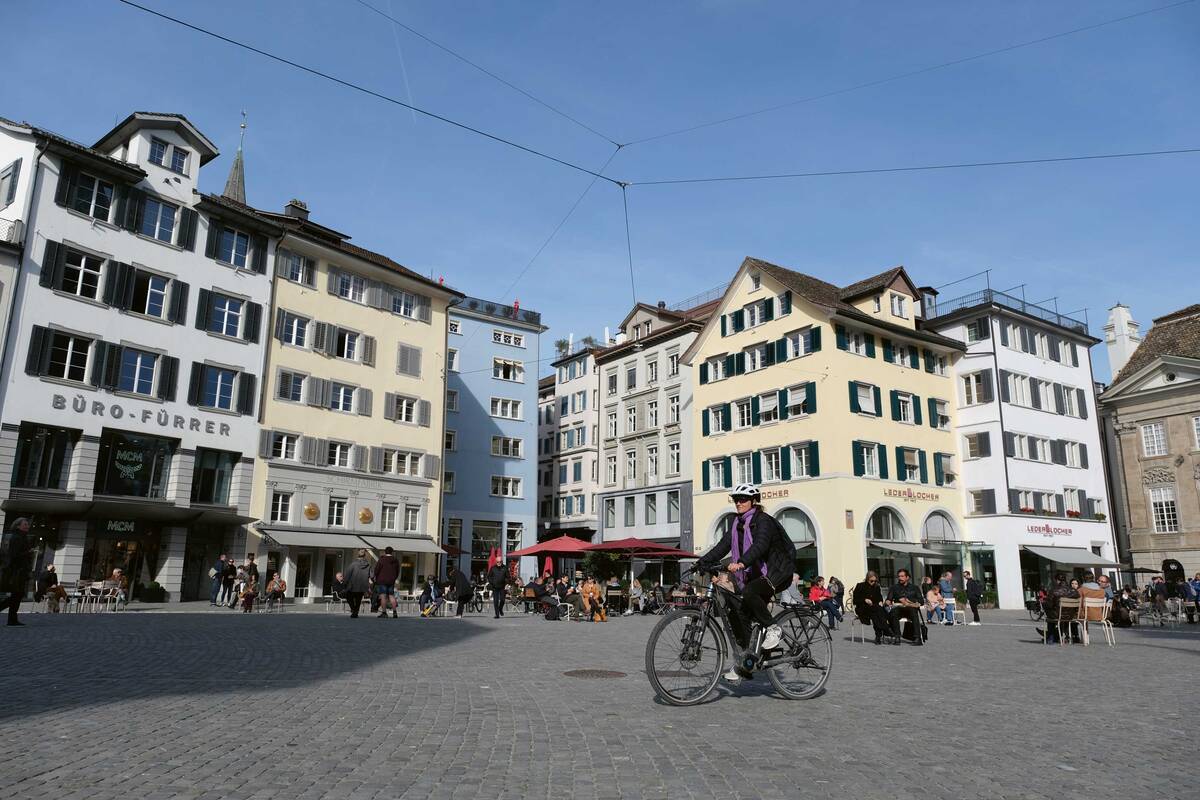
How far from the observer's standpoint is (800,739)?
6.12m

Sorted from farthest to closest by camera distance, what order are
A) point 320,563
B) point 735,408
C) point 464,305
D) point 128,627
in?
point 464,305 → point 735,408 → point 320,563 → point 128,627

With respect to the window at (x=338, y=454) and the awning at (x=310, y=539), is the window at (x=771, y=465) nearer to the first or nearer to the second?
the awning at (x=310, y=539)

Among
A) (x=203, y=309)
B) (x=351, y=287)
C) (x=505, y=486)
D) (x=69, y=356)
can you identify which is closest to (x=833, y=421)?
(x=505, y=486)

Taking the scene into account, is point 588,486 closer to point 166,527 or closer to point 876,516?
point 876,516

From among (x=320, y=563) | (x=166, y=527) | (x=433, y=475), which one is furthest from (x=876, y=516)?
(x=166, y=527)

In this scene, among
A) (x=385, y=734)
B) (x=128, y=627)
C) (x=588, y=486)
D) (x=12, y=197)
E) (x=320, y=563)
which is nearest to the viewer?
(x=385, y=734)

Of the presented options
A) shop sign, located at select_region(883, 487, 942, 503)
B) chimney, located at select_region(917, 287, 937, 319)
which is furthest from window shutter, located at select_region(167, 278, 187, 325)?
chimney, located at select_region(917, 287, 937, 319)

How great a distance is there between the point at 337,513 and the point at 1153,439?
45795mm

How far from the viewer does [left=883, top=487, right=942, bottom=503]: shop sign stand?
39.5 meters

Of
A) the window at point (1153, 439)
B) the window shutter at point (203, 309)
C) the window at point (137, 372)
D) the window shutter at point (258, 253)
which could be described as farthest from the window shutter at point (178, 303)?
the window at point (1153, 439)

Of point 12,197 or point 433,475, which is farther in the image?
point 433,475

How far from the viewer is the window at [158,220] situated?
3434cm

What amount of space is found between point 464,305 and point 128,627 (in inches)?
1539

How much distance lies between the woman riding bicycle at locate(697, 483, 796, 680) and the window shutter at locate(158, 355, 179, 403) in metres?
31.4
